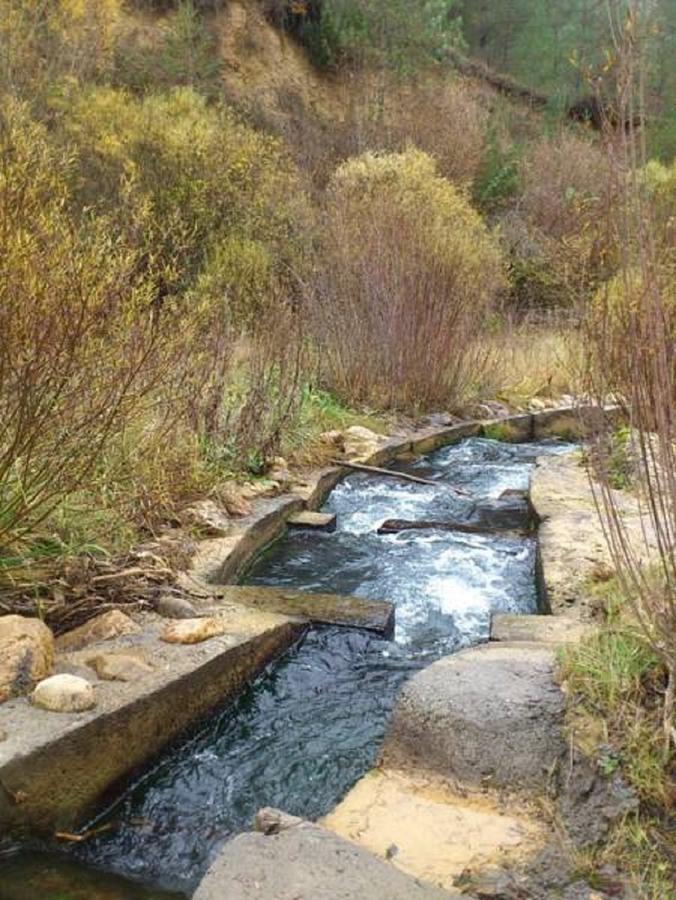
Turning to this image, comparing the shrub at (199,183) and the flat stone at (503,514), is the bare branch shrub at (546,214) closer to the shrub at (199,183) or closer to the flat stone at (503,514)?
the shrub at (199,183)

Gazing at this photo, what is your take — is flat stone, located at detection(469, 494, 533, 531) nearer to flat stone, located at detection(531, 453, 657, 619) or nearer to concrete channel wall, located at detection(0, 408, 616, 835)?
flat stone, located at detection(531, 453, 657, 619)

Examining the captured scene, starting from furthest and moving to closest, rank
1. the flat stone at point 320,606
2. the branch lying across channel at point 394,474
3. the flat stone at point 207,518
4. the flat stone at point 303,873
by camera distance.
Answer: the branch lying across channel at point 394,474 < the flat stone at point 207,518 < the flat stone at point 320,606 < the flat stone at point 303,873

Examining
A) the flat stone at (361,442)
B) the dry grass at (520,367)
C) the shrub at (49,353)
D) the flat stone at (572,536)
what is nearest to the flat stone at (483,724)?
the flat stone at (572,536)

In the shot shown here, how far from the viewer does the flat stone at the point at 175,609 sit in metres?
3.72

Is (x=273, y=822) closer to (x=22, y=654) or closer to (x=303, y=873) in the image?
(x=303, y=873)

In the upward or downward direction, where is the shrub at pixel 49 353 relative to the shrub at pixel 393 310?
upward

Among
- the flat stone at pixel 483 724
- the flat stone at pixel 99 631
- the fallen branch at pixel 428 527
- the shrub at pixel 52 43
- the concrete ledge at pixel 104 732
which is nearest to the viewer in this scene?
the concrete ledge at pixel 104 732

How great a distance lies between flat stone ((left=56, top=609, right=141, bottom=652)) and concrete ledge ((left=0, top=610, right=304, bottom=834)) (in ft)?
0.24

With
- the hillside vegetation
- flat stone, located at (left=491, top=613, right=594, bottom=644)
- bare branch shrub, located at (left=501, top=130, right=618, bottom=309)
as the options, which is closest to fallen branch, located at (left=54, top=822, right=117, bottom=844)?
the hillside vegetation

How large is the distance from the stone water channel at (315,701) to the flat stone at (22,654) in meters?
0.51

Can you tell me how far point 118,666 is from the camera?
10.1 ft

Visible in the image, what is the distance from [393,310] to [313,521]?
386cm

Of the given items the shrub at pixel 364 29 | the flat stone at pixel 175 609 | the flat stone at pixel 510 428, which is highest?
the shrub at pixel 364 29

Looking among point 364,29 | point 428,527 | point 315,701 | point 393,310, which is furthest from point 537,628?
point 364,29
